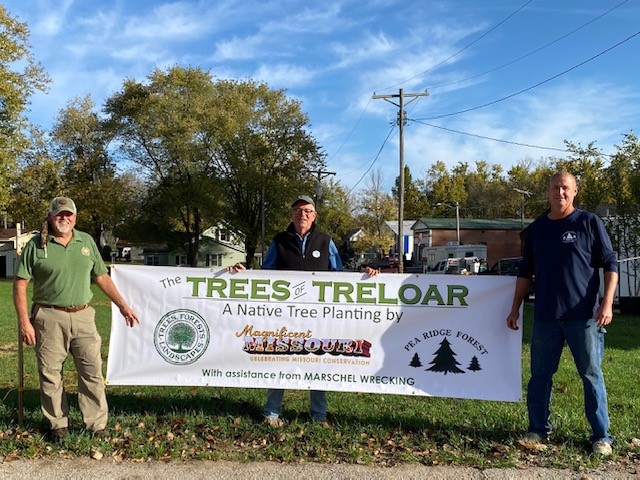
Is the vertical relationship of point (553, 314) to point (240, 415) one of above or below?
above

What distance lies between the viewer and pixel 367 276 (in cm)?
511

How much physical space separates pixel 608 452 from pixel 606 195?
57.7 ft

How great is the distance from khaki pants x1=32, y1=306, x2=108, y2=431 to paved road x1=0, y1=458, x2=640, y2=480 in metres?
0.46

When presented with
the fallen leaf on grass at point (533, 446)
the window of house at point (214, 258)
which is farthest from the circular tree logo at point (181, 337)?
the window of house at point (214, 258)

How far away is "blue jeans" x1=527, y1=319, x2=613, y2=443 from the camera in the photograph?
14.1 feet

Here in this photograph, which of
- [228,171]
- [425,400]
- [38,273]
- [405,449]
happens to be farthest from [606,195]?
[228,171]

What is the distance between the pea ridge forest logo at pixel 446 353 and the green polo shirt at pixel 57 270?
2.80 m

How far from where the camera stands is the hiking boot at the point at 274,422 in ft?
16.1

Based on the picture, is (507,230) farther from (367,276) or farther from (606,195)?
(367,276)

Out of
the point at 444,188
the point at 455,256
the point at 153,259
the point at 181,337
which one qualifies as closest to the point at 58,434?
the point at 181,337

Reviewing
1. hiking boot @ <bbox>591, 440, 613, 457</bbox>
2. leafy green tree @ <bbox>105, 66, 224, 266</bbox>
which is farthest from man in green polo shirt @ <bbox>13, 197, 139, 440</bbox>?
leafy green tree @ <bbox>105, 66, 224, 266</bbox>

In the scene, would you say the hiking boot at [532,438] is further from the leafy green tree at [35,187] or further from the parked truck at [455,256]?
the leafy green tree at [35,187]

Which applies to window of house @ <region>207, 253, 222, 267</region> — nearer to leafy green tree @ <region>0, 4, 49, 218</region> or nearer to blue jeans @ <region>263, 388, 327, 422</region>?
leafy green tree @ <region>0, 4, 49, 218</region>

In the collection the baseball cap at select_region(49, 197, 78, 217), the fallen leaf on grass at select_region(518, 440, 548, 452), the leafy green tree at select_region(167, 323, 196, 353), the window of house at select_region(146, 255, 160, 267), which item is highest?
the window of house at select_region(146, 255, 160, 267)
